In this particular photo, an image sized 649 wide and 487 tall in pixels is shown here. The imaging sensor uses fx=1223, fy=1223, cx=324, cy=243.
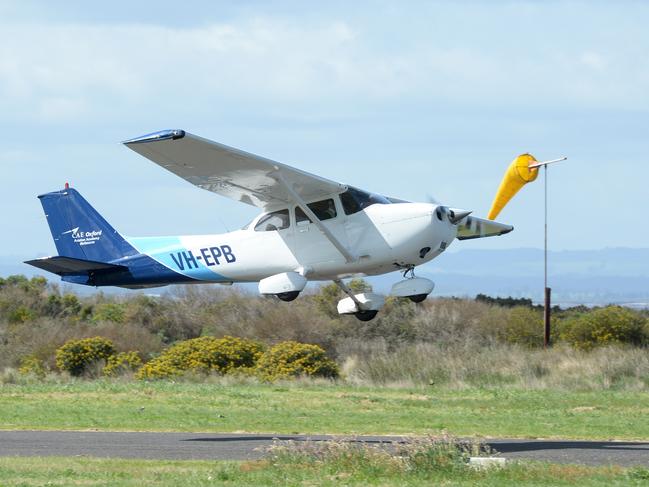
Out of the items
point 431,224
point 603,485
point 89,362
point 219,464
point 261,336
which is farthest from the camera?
point 261,336

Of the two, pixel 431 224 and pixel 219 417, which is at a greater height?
pixel 431 224

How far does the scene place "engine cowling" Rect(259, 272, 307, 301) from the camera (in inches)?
784

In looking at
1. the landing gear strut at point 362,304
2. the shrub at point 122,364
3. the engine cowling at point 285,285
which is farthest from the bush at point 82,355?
the engine cowling at point 285,285

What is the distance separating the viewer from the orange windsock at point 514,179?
88.6 feet

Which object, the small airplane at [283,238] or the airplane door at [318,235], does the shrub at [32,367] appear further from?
the airplane door at [318,235]

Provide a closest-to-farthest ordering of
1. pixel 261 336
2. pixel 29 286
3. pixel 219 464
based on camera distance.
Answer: pixel 219 464
pixel 261 336
pixel 29 286

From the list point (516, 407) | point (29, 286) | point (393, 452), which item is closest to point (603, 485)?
point (393, 452)

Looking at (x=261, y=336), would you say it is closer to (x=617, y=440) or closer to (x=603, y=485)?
(x=617, y=440)

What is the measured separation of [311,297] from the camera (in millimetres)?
43844

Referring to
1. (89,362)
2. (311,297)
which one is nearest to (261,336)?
(311,297)

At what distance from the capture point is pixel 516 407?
25125 mm

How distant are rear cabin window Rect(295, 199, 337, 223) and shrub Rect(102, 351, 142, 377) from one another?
14.0m

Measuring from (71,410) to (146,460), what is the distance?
7.49m

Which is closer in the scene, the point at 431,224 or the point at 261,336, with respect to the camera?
the point at 431,224
